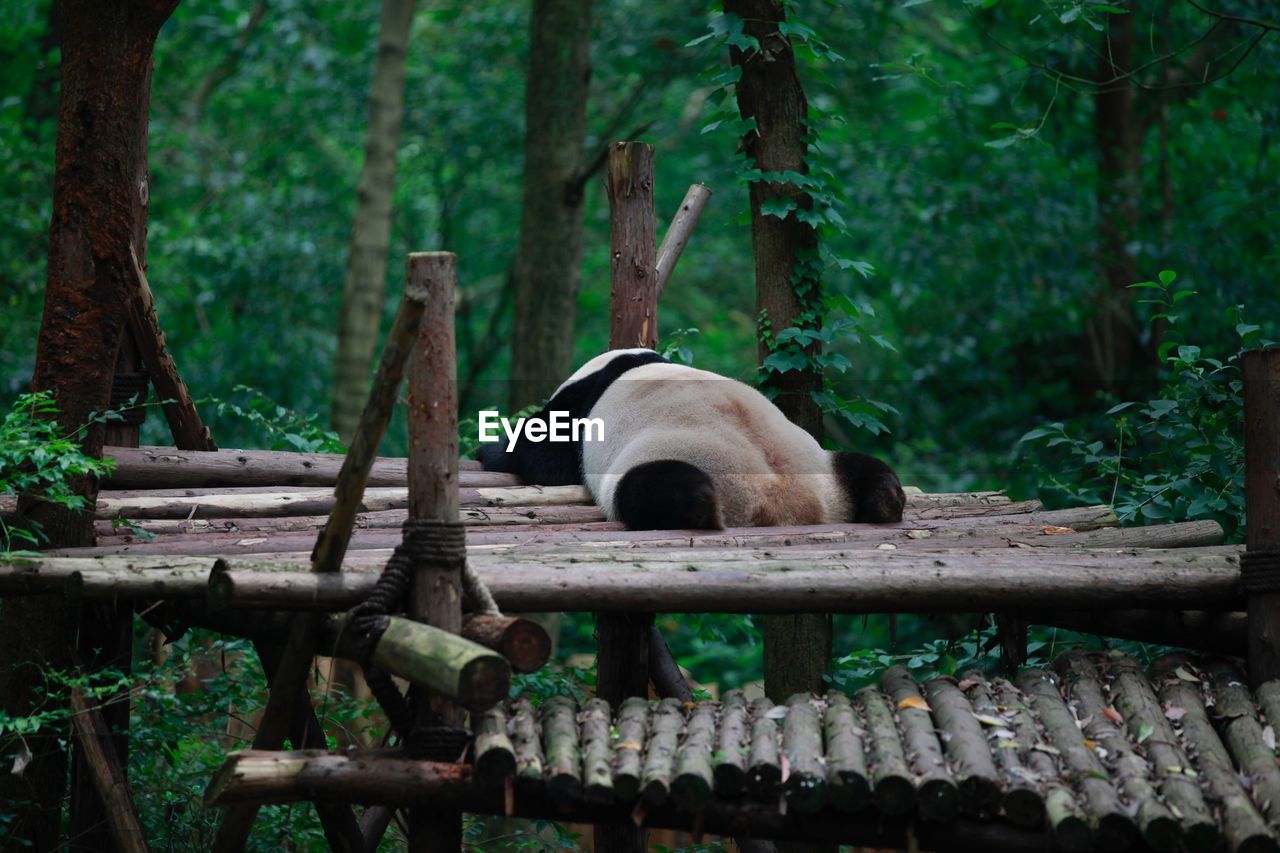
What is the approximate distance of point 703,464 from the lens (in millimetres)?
4781

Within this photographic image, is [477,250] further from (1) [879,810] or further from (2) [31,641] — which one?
(1) [879,810]

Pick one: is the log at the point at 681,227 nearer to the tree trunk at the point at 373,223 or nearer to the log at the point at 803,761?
the log at the point at 803,761

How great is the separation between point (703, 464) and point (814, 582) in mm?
1213

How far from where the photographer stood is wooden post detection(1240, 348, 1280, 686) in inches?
151

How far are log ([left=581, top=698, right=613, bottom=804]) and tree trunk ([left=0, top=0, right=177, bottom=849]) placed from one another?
172 cm

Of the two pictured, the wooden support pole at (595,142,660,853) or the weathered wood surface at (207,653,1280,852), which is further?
the wooden support pole at (595,142,660,853)

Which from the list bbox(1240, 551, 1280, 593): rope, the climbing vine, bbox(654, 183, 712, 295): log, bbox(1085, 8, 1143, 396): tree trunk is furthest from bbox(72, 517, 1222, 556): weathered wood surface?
bbox(1085, 8, 1143, 396): tree trunk

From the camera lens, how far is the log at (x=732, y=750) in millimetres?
3201

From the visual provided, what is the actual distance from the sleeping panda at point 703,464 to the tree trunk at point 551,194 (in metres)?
3.20

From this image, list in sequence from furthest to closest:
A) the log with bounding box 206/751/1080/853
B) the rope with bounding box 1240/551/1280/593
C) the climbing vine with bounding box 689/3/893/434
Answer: the climbing vine with bounding box 689/3/893/434
the rope with bounding box 1240/551/1280/593
the log with bounding box 206/751/1080/853

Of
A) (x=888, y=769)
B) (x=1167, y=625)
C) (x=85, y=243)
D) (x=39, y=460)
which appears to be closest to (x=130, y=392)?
(x=85, y=243)

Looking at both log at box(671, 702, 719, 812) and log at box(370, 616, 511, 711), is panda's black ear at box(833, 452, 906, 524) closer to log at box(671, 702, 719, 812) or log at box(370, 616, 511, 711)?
log at box(671, 702, 719, 812)

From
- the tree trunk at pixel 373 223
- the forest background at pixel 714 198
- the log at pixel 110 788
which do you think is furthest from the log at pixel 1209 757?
the tree trunk at pixel 373 223

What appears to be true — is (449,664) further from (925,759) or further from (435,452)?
(925,759)
